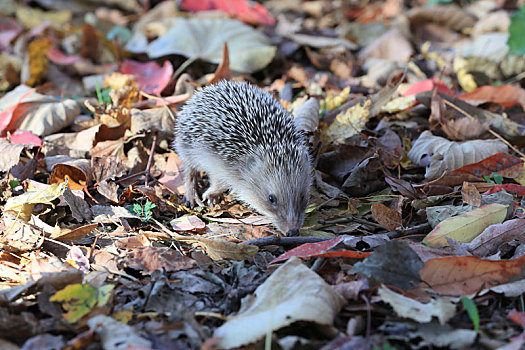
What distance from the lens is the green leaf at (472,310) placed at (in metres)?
2.88

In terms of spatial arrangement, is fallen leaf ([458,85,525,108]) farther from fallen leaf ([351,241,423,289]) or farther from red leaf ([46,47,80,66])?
red leaf ([46,47,80,66])

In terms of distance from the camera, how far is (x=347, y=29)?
9242mm

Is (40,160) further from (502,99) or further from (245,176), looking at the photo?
(502,99)

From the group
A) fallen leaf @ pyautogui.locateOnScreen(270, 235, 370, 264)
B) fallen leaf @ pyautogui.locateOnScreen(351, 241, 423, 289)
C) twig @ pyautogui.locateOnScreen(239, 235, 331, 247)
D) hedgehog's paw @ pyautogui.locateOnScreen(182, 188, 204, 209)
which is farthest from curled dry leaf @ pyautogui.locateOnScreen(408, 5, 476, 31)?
fallen leaf @ pyautogui.locateOnScreen(351, 241, 423, 289)

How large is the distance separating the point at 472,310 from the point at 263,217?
229 cm

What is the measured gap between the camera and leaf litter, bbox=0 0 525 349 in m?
3.01

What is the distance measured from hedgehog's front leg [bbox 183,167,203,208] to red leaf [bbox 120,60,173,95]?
1569 millimetres

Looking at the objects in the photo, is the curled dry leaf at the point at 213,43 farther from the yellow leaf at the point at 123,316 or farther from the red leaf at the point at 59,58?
the yellow leaf at the point at 123,316

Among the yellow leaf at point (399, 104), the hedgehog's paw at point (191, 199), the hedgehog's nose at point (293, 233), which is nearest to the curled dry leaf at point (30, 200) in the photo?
the hedgehog's paw at point (191, 199)

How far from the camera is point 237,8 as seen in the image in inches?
368

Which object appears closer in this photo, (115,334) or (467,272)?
(115,334)

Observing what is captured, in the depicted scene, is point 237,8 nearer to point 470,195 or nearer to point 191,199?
point 191,199

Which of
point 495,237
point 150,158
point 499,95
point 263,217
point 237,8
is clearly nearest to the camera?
point 495,237

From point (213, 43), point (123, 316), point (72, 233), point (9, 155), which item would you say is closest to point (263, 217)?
point (72, 233)
